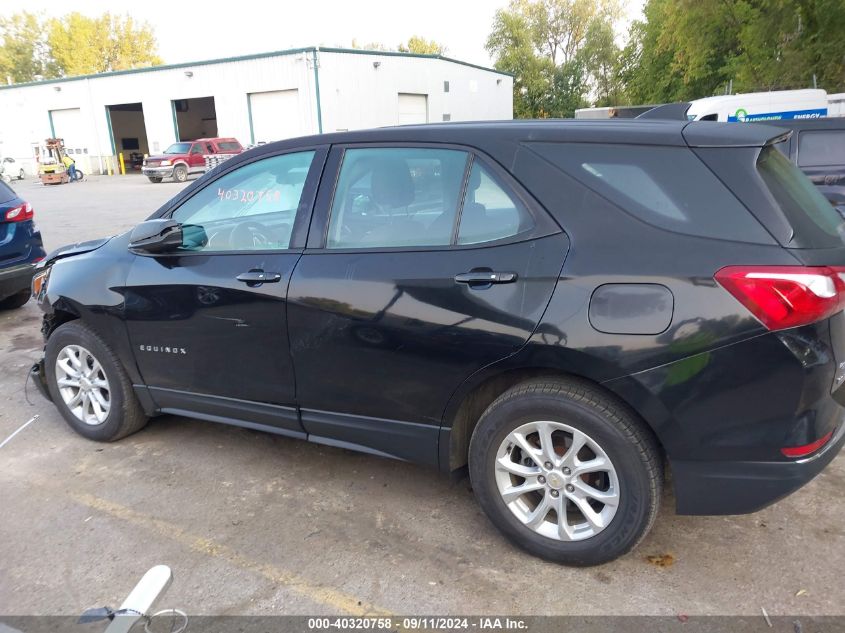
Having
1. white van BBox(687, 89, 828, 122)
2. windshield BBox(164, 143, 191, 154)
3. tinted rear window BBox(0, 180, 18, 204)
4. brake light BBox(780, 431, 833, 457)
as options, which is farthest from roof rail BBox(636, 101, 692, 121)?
windshield BBox(164, 143, 191, 154)

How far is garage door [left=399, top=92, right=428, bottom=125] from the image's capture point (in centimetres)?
3247

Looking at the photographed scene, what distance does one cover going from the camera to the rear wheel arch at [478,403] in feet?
8.46

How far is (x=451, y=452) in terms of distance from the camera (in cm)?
289

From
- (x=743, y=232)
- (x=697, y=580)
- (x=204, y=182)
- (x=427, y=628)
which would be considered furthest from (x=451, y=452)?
(x=204, y=182)

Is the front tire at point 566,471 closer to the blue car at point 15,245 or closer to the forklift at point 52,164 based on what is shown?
the blue car at point 15,245

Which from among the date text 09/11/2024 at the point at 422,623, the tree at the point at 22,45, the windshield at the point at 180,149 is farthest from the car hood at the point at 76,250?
the tree at the point at 22,45

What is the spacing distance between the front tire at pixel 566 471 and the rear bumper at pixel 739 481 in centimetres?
11

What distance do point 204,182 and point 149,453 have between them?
1.62m

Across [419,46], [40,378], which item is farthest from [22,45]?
[40,378]

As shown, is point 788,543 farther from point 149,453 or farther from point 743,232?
point 149,453

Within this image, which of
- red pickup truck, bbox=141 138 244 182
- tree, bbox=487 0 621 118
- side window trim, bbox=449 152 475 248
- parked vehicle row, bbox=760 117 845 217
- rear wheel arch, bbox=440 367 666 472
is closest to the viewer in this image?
rear wheel arch, bbox=440 367 666 472

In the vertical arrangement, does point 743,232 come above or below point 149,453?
above

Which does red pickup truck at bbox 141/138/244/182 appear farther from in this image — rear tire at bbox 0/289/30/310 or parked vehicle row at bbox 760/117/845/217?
parked vehicle row at bbox 760/117/845/217

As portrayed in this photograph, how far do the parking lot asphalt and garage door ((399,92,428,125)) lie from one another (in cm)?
3036
